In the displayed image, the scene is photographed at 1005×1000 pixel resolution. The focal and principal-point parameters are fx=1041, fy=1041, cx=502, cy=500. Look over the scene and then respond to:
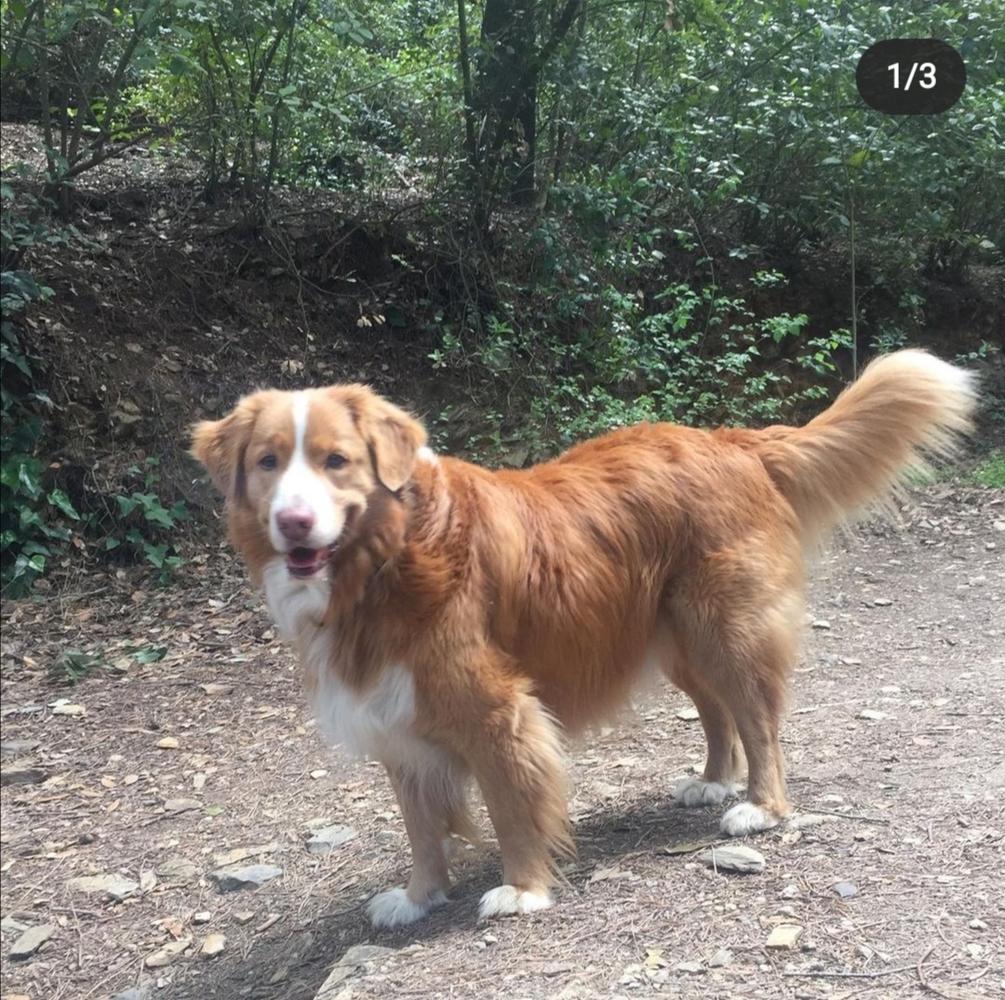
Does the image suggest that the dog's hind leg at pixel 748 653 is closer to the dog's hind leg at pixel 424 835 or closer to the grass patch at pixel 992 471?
the dog's hind leg at pixel 424 835

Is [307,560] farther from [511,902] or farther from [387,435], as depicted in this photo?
[511,902]

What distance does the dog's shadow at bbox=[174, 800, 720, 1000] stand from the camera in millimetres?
3330

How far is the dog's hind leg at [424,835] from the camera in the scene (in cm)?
339

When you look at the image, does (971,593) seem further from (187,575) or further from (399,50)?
(399,50)

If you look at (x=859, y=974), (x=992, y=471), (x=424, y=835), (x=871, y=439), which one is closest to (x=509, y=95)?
(x=992, y=471)

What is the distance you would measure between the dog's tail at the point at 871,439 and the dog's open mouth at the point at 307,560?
1.65m

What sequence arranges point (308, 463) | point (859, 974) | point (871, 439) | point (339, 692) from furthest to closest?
point (871, 439) → point (339, 692) → point (308, 463) → point (859, 974)

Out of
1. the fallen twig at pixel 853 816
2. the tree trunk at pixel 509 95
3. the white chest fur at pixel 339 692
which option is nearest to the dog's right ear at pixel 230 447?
the white chest fur at pixel 339 692

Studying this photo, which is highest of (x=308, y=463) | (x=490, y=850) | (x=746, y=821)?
(x=308, y=463)

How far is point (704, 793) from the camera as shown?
12.6ft

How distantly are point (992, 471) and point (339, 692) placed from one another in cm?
677

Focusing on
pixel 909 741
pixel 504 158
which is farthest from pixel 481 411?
pixel 909 741

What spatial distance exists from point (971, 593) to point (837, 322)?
5.03 meters

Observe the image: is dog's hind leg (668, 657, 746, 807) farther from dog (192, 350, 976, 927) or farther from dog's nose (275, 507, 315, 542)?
dog's nose (275, 507, 315, 542)
